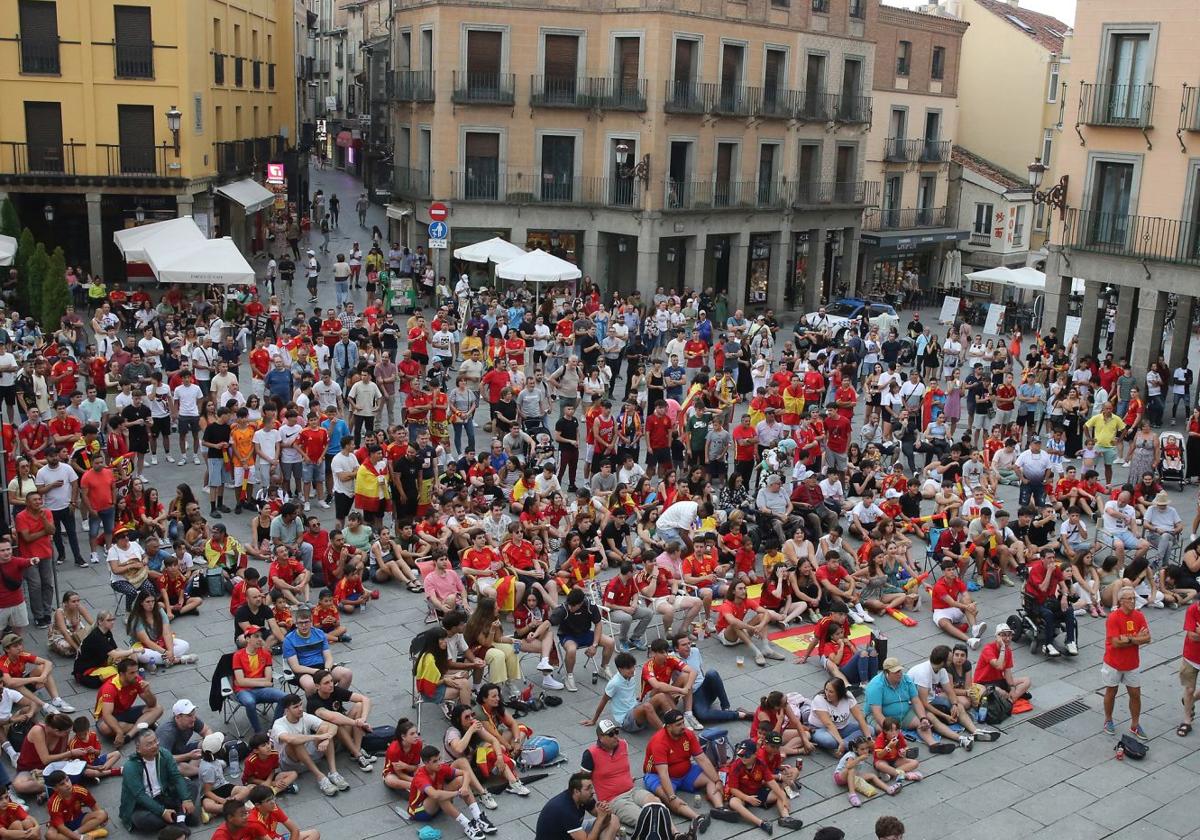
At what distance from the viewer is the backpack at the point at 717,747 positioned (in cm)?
1199

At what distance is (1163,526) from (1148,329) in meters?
12.4

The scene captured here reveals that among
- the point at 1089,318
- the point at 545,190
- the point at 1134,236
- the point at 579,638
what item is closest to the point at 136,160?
the point at 545,190

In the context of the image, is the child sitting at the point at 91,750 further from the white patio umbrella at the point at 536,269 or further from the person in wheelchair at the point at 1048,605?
the white patio umbrella at the point at 536,269

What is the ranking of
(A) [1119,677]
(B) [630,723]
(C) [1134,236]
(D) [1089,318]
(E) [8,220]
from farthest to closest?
(E) [8,220]
(D) [1089,318]
(C) [1134,236]
(A) [1119,677]
(B) [630,723]

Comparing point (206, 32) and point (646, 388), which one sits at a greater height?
point (206, 32)

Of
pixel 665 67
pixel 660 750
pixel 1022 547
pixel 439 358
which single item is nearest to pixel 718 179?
→ pixel 665 67

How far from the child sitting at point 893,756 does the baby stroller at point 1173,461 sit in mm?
13089

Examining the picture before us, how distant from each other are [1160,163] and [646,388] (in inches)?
582

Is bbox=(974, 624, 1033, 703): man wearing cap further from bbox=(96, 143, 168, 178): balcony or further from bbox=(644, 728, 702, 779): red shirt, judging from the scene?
bbox=(96, 143, 168, 178): balcony

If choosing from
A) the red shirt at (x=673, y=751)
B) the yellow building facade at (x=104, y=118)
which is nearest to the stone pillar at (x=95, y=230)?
the yellow building facade at (x=104, y=118)

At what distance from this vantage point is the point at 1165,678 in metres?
15.1

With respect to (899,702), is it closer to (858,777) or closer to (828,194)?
(858,777)

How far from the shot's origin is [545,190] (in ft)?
132

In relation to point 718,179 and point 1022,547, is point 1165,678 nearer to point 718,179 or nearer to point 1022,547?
point 1022,547
